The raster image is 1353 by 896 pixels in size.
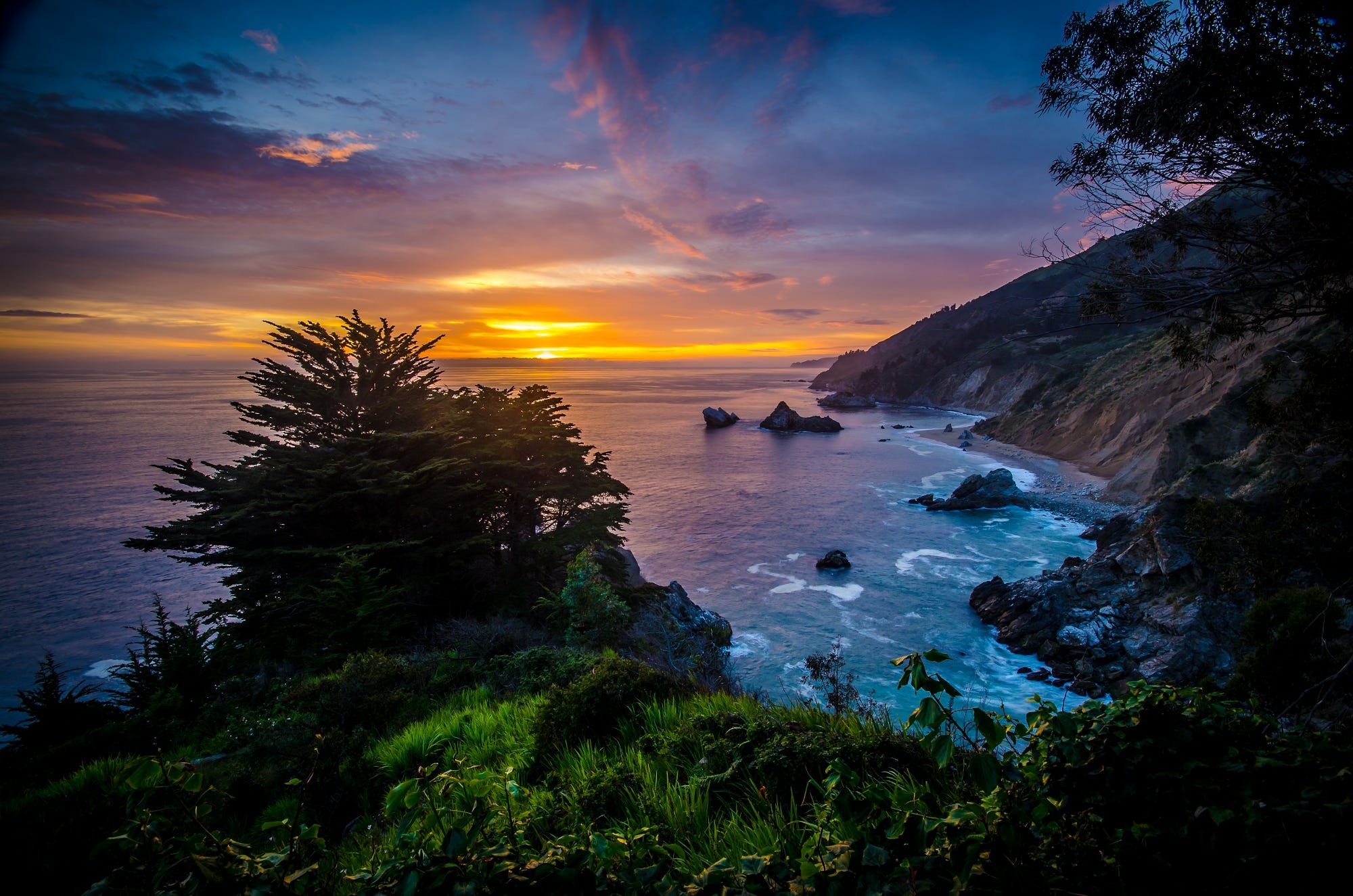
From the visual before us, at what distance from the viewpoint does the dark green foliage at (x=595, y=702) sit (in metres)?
5.53

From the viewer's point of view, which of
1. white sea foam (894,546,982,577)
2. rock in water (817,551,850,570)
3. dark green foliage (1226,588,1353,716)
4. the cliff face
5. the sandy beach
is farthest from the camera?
the sandy beach

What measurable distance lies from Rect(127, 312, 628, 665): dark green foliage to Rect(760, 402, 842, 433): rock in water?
7703cm

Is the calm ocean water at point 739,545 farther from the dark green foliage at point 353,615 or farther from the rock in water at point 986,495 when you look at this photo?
the dark green foliage at point 353,615

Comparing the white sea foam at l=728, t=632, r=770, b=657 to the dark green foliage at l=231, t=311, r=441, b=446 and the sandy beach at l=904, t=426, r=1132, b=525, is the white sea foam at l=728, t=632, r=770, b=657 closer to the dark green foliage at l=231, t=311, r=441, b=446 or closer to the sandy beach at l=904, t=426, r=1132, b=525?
the dark green foliage at l=231, t=311, r=441, b=446

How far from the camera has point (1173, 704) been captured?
115 inches

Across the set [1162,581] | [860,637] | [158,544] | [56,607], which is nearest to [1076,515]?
[1162,581]

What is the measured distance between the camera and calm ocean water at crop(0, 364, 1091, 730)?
25.0m

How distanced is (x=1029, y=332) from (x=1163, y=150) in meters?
129

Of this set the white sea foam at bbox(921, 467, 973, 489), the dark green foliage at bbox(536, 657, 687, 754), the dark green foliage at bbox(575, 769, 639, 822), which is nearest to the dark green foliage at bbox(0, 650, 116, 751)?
the dark green foliage at bbox(536, 657, 687, 754)

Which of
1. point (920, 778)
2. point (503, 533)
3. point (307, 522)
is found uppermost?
point (920, 778)

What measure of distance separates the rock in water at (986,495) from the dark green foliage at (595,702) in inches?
1863

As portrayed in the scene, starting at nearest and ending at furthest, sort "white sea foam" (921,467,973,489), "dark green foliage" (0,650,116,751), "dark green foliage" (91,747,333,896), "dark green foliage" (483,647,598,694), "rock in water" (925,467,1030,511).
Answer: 1. "dark green foliage" (91,747,333,896)
2. "dark green foliage" (483,647,598,694)
3. "dark green foliage" (0,650,116,751)
4. "rock in water" (925,467,1030,511)
5. "white sea foam" (921,467,973,489)

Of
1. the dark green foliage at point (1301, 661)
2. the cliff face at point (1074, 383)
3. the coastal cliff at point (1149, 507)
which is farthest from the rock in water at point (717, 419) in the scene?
the dark green foliage at point (1301, 661)

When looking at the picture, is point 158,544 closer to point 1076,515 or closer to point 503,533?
point 503,533
